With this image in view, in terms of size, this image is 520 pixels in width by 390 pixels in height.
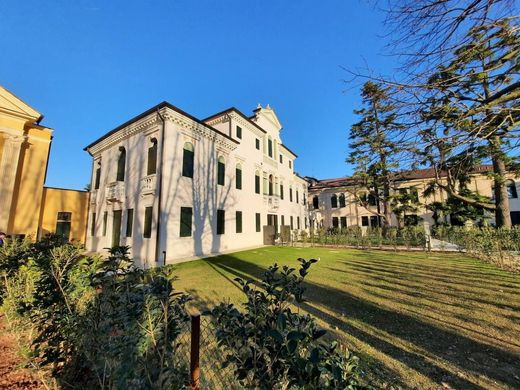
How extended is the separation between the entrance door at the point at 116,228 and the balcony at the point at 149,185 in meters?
3.44

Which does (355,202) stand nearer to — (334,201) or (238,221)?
(334,201)

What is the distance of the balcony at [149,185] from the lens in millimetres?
13023

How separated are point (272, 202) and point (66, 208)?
56.0 ft

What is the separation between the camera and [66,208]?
18016 millimetres

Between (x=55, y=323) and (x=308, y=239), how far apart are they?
69.8ft

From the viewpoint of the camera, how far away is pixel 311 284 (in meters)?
7.83

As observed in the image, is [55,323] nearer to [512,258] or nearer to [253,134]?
[512,258]

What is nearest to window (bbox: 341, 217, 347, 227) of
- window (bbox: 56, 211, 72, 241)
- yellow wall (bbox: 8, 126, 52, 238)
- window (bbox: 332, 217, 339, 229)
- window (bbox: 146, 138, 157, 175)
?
window (bbox: 332, 217, 339, 229)

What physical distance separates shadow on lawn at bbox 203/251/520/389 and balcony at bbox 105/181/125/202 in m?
13.9

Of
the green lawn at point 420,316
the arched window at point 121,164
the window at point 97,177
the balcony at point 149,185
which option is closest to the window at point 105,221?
the arched window at point 121,164

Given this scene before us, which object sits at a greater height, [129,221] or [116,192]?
[116,192]

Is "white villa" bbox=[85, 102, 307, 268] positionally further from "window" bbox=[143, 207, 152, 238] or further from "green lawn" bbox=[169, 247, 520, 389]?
"green lawn" bbox=[169, 247, 520, 389]

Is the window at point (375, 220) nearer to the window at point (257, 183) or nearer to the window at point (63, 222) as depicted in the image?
the window at point (257, 183)

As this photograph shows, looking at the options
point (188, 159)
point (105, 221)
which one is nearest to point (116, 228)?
point (105, 221)
